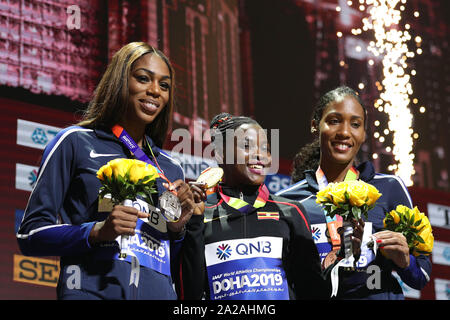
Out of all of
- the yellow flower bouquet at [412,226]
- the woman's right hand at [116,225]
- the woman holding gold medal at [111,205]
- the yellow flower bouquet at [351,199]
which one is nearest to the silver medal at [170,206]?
the woman holding gold medal at [111,205]

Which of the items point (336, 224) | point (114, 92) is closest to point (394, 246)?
point (336, 224)

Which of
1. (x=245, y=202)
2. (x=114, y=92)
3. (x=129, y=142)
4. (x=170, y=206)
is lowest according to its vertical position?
(x=170, y=206)

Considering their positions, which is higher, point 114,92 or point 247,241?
point 114,92

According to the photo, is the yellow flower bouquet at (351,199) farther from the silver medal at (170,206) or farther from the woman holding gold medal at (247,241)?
the silver medal at (170,206)

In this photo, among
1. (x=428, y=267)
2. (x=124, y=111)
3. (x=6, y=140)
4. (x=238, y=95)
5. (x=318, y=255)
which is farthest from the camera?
(x=238, y=95)

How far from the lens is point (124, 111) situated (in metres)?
2.51

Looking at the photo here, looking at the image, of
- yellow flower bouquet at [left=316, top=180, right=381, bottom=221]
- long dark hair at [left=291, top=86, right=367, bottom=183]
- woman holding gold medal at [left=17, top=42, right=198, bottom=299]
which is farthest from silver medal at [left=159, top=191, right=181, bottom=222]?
long dark hair at [left=291, top=86, right=367, bottom=183]

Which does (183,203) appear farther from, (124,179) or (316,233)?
(316,233)

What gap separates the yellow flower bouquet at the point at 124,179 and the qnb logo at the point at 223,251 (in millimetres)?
557

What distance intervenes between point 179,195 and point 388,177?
51.4 inches

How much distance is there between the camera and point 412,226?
108 inches

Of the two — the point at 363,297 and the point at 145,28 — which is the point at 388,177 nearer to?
the point at 363,297

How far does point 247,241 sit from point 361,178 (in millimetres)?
846
